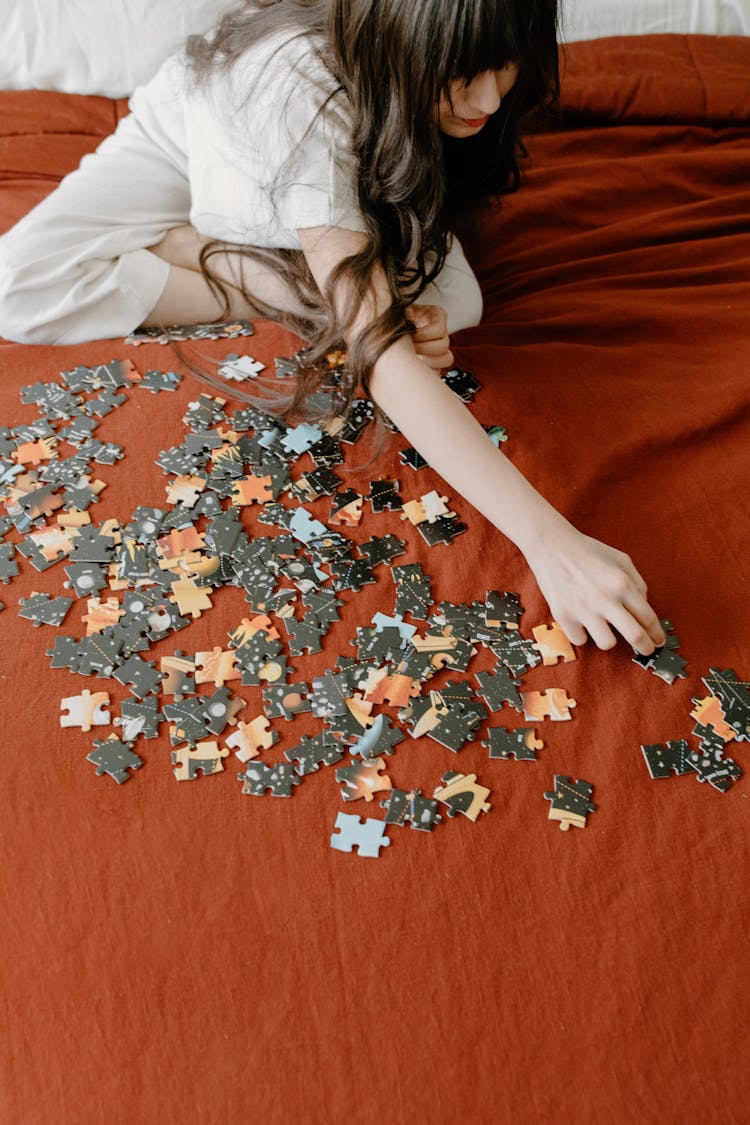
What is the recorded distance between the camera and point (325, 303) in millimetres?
1433

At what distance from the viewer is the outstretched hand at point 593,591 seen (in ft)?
3.67

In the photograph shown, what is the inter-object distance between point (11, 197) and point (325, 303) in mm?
717

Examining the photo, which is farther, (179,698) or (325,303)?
(325,303)

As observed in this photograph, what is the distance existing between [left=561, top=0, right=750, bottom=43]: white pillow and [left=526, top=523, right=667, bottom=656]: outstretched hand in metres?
1.32

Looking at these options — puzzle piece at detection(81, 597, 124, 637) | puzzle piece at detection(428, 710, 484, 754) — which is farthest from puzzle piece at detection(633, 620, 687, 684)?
puzzle piece at detection(81, 597, 124, 637)

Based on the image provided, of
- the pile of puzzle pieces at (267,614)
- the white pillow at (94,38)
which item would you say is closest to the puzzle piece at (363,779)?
the pile of puzzle pieces at (267,614)

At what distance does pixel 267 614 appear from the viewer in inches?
47.1

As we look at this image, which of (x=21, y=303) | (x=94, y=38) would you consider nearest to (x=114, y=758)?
(x=21, y=303)

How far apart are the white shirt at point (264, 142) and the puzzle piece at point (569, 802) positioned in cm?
80

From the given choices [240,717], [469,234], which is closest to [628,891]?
[240,717]

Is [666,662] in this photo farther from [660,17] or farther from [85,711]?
[660,17]

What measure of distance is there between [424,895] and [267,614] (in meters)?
0.39

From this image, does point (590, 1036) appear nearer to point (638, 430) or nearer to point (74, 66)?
point (638, 430)

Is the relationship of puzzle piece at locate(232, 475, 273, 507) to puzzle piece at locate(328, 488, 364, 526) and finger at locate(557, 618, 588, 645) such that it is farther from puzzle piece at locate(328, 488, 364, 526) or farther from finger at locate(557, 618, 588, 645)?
finger at locate(557, 618, 588, 645)
